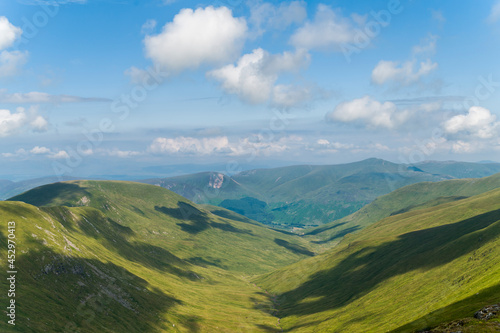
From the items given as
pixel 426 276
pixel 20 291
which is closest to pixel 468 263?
pixel 426 276

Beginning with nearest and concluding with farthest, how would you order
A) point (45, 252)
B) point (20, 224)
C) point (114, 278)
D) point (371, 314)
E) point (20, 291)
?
1. point (20, 291)
2. point (371, 314)
3. point (45, 252)
4. point (20, 224)
5. point (114, 278)

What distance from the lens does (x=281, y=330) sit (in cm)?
19500

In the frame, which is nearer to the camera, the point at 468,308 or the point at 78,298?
the point at 468,308

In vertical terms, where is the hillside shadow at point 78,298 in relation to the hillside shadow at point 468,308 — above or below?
below

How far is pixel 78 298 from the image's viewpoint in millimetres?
150125

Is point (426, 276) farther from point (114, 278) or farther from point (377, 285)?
point (114, 278)

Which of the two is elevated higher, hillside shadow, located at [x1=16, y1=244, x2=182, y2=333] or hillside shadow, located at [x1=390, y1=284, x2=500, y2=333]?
hillside shadow, located at [x1=390, y1=284, x2=500, y2=333]

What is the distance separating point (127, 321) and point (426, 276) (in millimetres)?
165152

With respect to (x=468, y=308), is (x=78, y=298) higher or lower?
lower

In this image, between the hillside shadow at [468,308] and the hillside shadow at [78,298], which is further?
the hillside shadow at [78,298]

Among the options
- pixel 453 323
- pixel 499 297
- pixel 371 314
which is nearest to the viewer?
pixel 453 323

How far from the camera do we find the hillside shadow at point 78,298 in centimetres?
12037

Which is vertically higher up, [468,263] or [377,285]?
[468,263]

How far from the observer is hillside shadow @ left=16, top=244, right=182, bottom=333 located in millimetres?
120369
